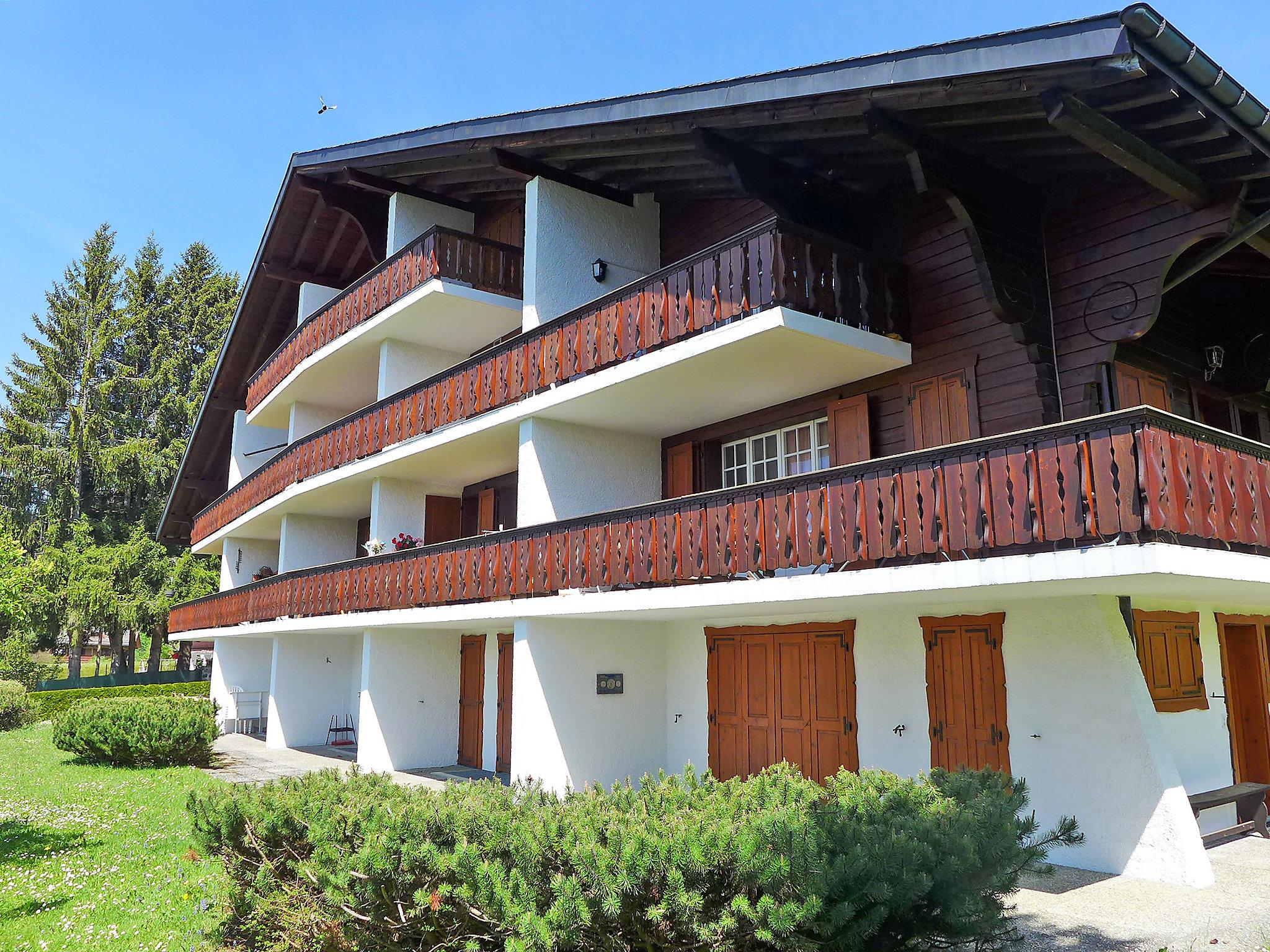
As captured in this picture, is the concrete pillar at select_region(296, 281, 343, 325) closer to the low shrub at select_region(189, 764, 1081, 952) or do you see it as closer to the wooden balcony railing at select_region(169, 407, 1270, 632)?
the wooden balcony railing at select_region(169, 407, 1270, 632)

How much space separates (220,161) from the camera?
62.4ft

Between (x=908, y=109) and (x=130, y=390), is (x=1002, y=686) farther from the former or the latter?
(x=130, y=390)

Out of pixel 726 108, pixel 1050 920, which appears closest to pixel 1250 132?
pixel 726 108

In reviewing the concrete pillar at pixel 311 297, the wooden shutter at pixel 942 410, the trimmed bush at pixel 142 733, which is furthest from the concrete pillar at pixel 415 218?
the wooden shutter at pixel 942 410

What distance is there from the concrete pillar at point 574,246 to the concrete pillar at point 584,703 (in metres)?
5.08

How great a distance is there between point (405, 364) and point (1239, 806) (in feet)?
51.2

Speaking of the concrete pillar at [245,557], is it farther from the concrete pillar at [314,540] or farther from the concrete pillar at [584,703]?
the concrete pillar at [584,703]

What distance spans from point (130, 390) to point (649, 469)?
127 feet

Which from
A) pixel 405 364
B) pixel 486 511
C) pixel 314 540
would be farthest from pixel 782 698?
pixel 314 540

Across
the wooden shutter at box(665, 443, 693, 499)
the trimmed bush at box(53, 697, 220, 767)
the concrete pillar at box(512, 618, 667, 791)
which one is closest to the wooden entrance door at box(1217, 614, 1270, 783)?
the wooden shutter at box(665, 443, 693, 499)

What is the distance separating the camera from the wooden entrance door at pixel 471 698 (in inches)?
714

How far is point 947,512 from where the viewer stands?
8.56 metres

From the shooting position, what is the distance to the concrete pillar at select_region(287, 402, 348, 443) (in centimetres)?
2508

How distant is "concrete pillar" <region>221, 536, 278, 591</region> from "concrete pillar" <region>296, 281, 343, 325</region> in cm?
793
